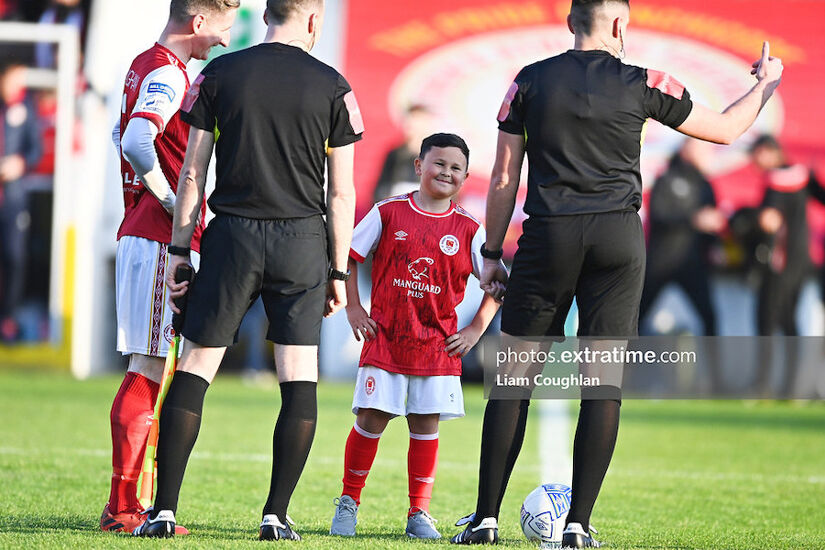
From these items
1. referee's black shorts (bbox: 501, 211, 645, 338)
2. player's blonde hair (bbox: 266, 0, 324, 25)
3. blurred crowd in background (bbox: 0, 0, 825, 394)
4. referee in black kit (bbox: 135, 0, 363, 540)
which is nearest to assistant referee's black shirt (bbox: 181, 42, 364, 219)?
referee in black kit (bbox: 135, 0, 363, 540)

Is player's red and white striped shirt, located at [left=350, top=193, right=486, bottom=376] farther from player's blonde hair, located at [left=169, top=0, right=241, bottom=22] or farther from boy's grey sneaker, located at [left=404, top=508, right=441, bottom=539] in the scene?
player's blonde hair, located at [left=169, top=0, right=241, bottom=22]

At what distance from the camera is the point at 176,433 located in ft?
13.8

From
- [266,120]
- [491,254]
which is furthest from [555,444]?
[266,120]

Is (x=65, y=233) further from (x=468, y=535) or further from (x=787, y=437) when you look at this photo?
(x=468, y=535)

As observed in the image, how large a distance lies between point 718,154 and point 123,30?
8.03 m

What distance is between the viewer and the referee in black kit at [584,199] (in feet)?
14.0

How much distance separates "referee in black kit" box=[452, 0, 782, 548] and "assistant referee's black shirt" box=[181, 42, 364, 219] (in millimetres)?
721

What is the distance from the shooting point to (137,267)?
480 centimetres

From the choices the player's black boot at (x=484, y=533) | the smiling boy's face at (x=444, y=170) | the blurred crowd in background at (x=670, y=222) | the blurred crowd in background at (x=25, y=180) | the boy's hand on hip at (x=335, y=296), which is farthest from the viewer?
the blurred crowd in background at (x=25, y=180)

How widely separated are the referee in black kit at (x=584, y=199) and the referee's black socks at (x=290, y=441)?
0.69 meters

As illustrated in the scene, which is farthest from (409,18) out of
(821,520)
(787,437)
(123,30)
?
(821,520)

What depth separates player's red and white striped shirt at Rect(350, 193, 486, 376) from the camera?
5.08 m

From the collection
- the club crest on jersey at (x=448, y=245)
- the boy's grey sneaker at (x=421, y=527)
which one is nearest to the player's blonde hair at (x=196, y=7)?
the club crest on jersey at (x=448, y=245)

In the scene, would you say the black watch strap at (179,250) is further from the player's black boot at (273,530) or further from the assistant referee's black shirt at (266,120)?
the player's black boot at (273,530)
